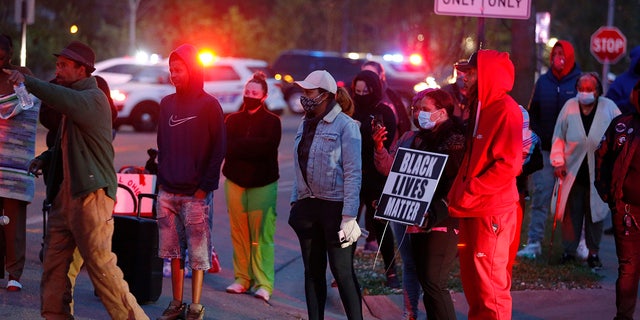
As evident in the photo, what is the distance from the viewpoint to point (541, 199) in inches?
441

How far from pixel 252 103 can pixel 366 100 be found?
0.96 m

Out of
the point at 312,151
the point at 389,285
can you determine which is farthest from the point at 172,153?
the point at 389,285

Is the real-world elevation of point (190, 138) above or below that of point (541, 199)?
above

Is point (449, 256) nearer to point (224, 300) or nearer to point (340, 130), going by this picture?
point (340, 130)

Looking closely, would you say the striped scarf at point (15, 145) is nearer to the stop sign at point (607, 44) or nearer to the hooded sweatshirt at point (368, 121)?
the hooded sweatshirt at point (368, 121)

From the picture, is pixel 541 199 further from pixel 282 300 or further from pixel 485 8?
pixel 282 300

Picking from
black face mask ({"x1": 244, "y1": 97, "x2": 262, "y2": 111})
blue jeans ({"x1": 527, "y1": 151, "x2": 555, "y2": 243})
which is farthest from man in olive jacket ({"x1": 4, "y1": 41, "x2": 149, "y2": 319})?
blue jeans ({"x1": 527, "y1": 151, "x2": 555, "y2": 243})

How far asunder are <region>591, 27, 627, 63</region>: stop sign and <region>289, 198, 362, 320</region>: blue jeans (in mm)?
15468

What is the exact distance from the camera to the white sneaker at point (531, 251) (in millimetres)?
11113

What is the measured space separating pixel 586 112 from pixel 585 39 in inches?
840

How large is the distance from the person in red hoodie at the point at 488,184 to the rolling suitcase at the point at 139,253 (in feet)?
8.40

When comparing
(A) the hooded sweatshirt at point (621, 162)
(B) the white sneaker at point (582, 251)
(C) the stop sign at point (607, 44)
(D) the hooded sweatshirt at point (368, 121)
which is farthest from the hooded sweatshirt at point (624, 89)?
(C) the stop sign at point (607, 44)

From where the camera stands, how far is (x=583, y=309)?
9328 mm

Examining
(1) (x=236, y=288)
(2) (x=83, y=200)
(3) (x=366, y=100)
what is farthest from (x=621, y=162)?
(2) (x=83, y=200)
